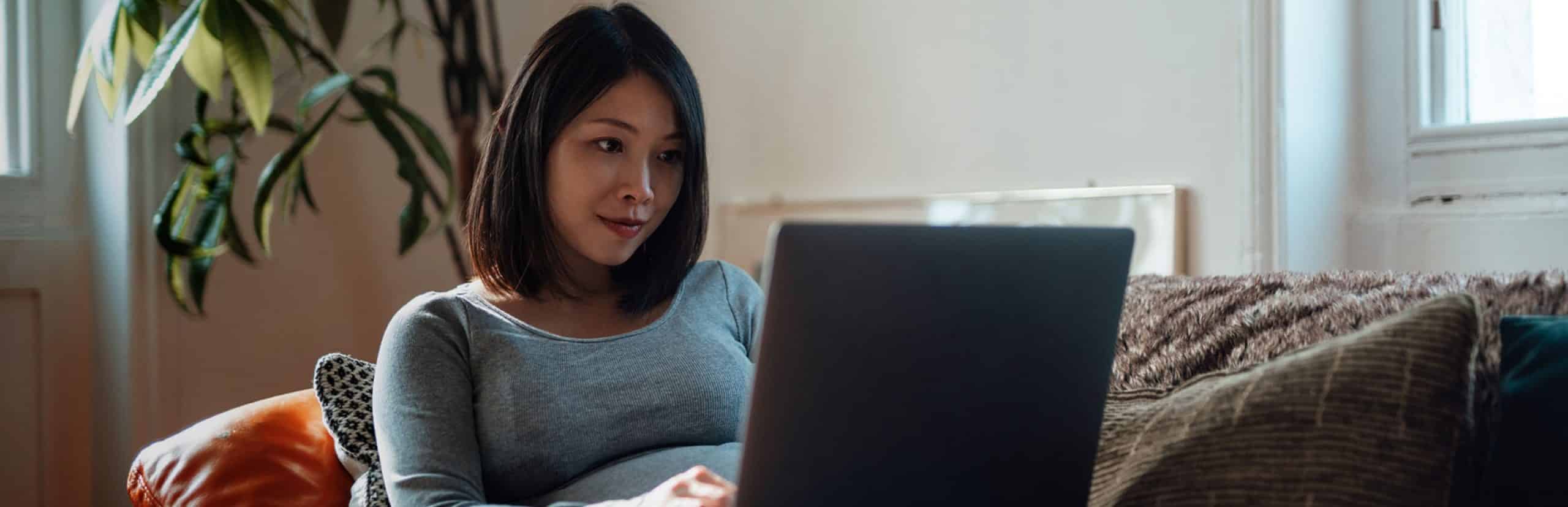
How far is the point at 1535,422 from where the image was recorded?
920 mm

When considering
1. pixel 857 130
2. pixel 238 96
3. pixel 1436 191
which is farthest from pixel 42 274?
pixel 1436 191

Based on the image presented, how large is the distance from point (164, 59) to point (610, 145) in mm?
1178

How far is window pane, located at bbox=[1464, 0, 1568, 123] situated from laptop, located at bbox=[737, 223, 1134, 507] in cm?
137

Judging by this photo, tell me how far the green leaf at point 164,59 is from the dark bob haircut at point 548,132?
99 centimetres

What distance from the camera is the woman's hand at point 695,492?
88cm

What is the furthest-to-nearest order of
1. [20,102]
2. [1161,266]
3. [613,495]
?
[20,102], [1161,266], [613,495]

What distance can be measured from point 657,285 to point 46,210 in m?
1.73

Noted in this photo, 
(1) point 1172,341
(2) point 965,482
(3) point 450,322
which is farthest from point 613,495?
(1) point 1172,341

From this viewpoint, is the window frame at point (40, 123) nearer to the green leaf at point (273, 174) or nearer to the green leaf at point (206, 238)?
the green leaf at point (206, 238)

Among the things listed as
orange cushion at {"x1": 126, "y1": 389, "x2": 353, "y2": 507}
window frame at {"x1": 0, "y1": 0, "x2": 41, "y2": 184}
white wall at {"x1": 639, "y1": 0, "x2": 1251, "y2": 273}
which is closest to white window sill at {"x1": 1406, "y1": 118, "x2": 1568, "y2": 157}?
white wall at {"x1": 639, "y1": 0, "x2": 1251, "y2": 273}

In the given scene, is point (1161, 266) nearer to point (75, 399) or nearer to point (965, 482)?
point (965, 482)

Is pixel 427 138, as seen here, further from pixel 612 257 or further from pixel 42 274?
pixel 612 257

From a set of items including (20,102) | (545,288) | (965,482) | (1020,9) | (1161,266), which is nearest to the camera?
(965,482)

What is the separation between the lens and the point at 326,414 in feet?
4.27
